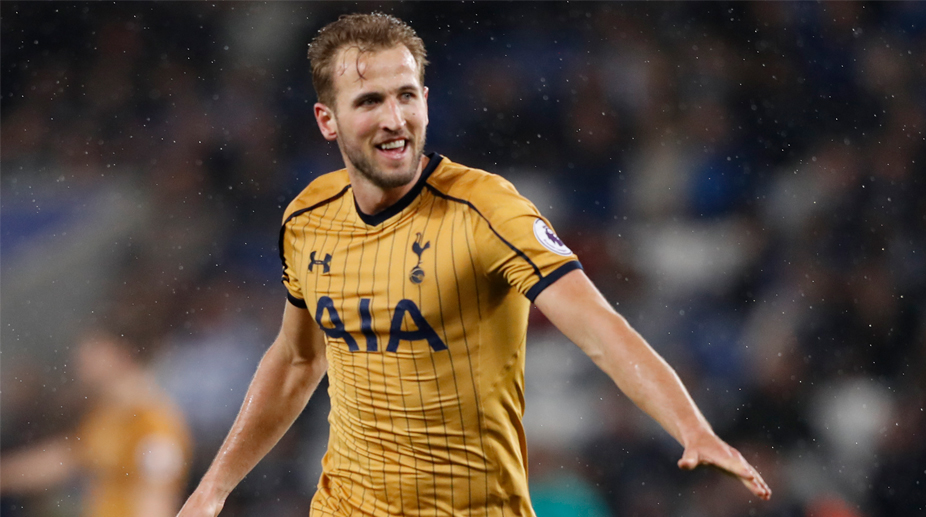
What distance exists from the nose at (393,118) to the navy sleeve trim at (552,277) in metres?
0.54

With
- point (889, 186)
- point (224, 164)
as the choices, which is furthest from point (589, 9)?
point (224, 164)

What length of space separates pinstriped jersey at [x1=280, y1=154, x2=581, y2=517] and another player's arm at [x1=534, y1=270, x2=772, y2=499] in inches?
7.7

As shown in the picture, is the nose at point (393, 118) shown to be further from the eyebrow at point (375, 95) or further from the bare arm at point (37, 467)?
the bare arm at point (37, 467)

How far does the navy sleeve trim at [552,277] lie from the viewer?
6.81 feet

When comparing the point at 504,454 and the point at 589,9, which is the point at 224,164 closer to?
the point at 589,9

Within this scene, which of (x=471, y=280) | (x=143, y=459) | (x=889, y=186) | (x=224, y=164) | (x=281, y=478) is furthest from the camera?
(x=224, y=164)

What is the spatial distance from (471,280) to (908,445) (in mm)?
4003

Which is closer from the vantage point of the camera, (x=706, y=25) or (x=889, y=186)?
(x=889, y=186)

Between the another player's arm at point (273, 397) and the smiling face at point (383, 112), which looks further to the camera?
the another player's arm at point (273, 397)

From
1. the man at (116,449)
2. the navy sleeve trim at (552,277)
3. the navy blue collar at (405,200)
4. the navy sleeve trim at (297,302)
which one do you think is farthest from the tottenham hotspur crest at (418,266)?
the man at (116,449)

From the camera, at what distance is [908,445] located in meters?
5.25

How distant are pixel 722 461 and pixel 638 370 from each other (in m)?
0.30

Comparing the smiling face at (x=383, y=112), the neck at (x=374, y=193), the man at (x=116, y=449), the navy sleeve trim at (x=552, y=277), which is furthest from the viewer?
the man at (x=116, y=449)

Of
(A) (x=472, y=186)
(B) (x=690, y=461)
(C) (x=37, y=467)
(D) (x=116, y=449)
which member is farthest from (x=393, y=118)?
(C) (x=37, y=467)
